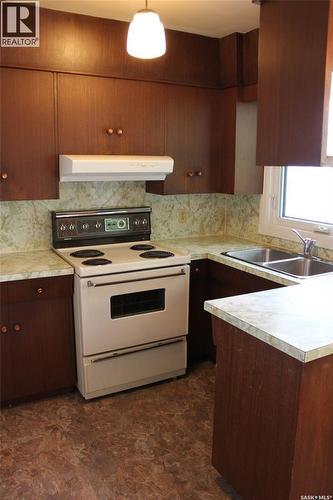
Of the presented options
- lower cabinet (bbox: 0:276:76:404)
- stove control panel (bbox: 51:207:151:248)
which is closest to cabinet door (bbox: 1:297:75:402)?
lower cabinet (bbox: 0:276:76:404)

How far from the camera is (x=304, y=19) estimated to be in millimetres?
1703

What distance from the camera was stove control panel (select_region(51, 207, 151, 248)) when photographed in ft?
9.91

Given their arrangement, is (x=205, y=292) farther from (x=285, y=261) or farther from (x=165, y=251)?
(x=285, y=261)

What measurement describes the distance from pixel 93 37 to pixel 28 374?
210cm

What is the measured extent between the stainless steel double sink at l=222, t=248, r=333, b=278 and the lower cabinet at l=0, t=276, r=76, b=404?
117cm

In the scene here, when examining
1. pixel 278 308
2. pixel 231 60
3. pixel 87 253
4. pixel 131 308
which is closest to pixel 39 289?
pixel 87 253

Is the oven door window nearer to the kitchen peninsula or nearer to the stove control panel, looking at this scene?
the stove control panel

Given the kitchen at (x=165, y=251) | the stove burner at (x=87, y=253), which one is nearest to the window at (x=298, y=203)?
the kitchen at (x=165, y=251)

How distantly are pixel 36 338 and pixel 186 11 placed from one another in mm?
2146

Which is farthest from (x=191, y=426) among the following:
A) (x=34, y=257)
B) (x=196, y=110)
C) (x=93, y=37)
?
(x=93, y=37)

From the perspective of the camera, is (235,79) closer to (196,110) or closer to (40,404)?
(196,110)

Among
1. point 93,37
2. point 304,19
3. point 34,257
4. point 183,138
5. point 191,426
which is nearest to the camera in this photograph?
point 304,19

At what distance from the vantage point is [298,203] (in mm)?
3127

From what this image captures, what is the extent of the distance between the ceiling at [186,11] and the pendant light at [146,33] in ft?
2.00
